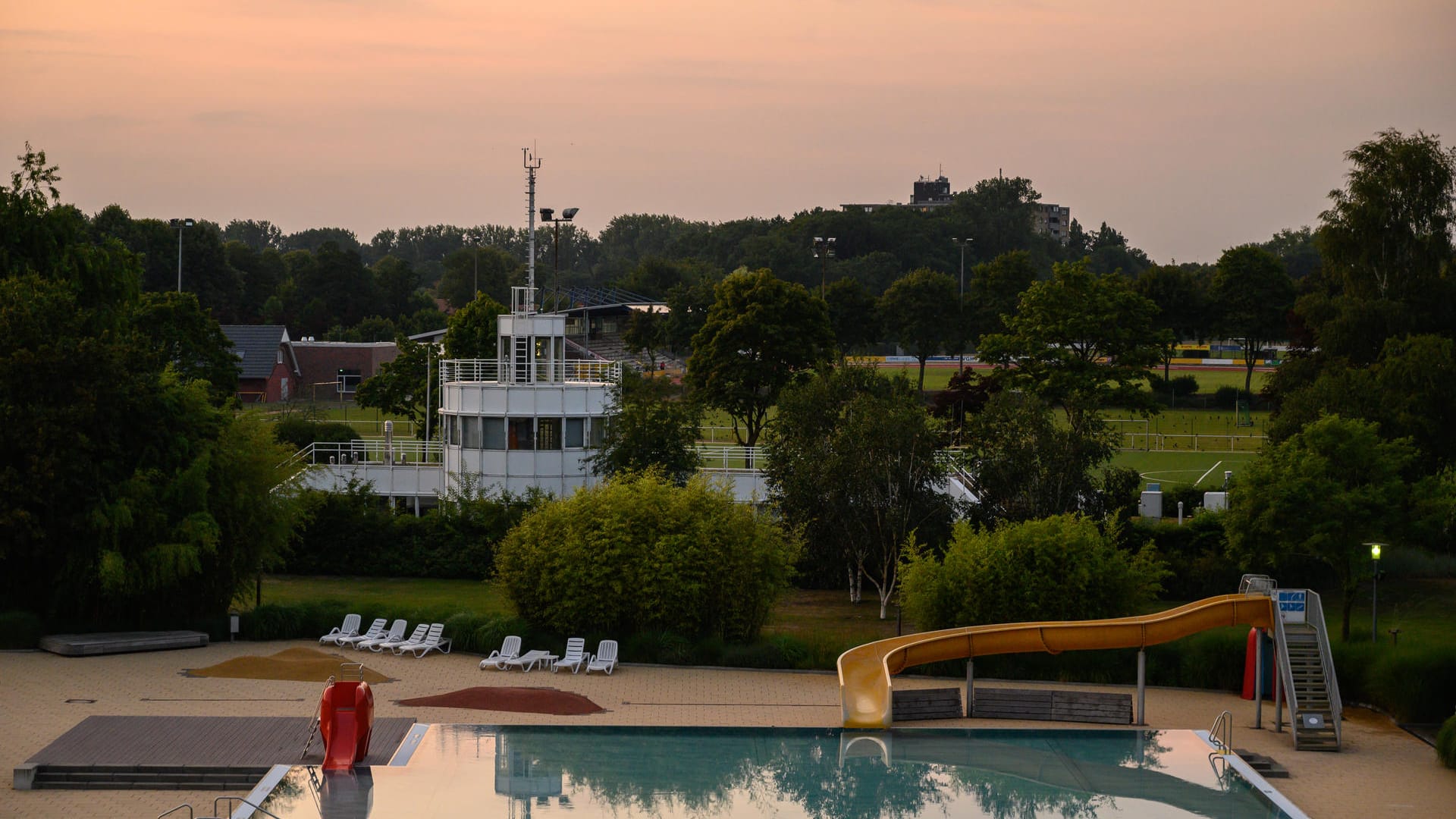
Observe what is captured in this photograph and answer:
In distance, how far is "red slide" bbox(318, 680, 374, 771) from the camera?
74.1ft

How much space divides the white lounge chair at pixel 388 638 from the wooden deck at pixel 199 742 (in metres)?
6.08

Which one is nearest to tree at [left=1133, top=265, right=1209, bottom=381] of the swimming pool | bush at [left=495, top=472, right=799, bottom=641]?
bush at [left=495, top=472, right=799, bottom=641]

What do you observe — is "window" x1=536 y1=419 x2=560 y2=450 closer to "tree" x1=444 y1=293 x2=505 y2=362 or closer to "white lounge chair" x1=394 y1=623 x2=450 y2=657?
"white lounge chair" x1=394 y1=623 x2=450 y2=657

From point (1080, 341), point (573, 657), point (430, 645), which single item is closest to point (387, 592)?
point (430, 645)

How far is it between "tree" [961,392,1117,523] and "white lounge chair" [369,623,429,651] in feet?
48.1

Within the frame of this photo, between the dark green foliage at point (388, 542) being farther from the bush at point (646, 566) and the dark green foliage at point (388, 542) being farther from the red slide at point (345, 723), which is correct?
the red slide at point (345, 723)

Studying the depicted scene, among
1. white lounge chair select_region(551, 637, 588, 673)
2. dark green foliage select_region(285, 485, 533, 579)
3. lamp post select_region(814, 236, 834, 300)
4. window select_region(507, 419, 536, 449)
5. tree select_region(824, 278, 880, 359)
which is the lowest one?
white lounge chair select_region(551, 637, 588, 673)

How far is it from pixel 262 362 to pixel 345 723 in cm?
7045

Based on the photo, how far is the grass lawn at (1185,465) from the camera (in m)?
57.9

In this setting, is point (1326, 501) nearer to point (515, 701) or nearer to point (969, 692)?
point (969, 692)

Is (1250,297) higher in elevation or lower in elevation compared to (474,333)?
higher

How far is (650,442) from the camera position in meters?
42.9

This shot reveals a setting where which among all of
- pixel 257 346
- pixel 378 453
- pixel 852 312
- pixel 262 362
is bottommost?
pixel 378 453

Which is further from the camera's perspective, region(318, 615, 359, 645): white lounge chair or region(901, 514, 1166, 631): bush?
region(318, 615, 359, 645): white lounge chair
